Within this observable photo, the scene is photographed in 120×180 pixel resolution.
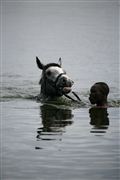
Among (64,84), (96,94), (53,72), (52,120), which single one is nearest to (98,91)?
(96,94)

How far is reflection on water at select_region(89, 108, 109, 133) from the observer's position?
1552 cm

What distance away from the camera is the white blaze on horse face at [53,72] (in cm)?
1898

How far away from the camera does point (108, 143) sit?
1355 cm

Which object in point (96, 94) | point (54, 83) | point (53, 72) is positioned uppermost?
point (53, 72)

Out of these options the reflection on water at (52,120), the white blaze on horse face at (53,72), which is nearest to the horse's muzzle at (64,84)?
the white blaze on horse face at (53,72)

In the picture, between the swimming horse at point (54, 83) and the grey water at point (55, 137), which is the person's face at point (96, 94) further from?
the swimming horse at point (54, 83)

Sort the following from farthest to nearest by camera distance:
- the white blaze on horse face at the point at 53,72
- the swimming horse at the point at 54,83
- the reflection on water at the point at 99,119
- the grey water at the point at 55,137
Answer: the white blaze on horse face at the point at 53,72 < the swimming horse at the point at 54,83 < the reflection on water at the point at 99,119 < the grey water at the point at 55,137

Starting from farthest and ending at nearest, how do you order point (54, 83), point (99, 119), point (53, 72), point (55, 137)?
1. point (53, 72)
2. point (54, 83)
3. point (99, 119)
4. point (55, 137)

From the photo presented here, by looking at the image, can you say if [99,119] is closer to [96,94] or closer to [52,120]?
[52,120]

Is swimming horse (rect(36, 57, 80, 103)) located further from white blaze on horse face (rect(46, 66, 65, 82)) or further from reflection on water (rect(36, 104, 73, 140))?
reflection on water (rect(36, 104, 73, 140))

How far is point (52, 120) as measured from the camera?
663 inches

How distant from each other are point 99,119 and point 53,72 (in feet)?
8.56

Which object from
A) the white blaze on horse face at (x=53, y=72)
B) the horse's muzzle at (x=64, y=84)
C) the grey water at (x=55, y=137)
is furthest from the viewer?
the white blaze on horse face at (x=53, y=72)

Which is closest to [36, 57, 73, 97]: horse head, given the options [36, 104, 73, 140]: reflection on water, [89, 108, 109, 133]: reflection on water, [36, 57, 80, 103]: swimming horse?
[36, 57, 80, 103]: swimming horse
